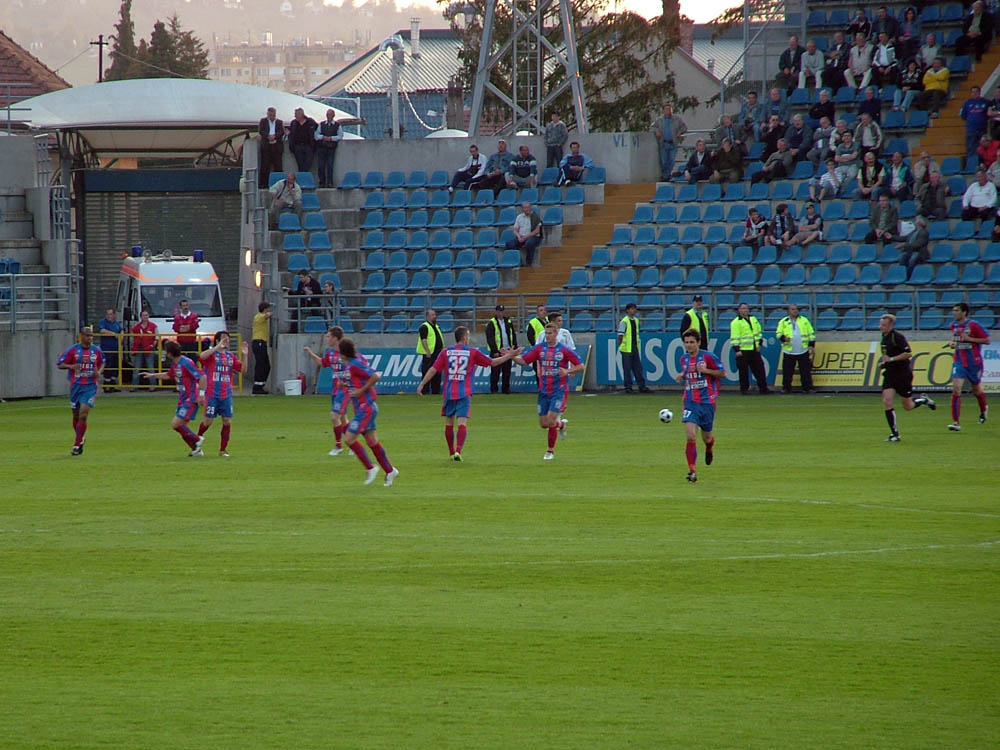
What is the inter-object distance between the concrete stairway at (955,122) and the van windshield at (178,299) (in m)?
19.4

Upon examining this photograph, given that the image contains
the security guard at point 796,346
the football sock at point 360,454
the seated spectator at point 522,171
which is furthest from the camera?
the seated spectator at point 522,171

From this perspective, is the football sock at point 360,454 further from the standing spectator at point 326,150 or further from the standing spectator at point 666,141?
the standing spectator at point 666,141

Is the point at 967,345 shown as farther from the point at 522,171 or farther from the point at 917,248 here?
the point at 522,171

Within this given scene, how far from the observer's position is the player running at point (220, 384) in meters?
20.8

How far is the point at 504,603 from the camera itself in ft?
35.5

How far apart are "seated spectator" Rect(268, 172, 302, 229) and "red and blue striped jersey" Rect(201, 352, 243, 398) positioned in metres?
16.7

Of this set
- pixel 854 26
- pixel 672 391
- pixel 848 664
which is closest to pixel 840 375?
pixel 672 391

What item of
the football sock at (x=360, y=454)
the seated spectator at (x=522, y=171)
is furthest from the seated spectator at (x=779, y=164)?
the football sock at (x=360, y=454)

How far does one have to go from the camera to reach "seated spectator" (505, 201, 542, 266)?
118 ft

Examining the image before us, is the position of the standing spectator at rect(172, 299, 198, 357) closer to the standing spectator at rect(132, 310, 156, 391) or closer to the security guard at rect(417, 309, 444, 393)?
the standing spectator at rect(132, 310, 156, 391)

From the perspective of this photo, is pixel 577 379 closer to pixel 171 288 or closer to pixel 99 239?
pixel 171 288

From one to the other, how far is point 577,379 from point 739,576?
20.8m

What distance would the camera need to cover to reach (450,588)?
11352mm

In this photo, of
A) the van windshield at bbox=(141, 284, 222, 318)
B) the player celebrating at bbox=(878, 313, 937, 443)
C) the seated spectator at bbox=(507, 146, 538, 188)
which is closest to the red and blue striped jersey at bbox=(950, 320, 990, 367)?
the player celebrating at bbox=(878, 313, 937, 443)
